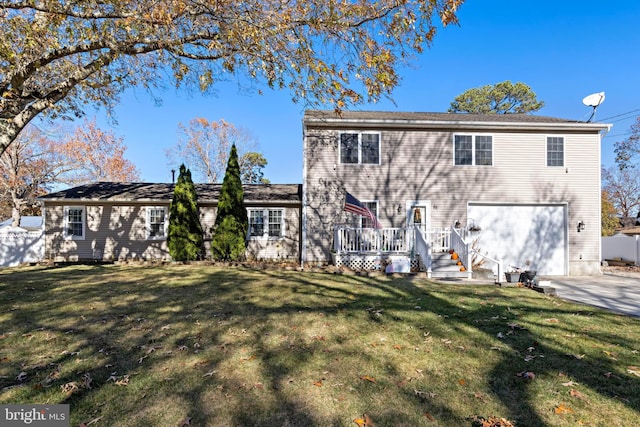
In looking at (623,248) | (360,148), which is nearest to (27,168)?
(360,148)

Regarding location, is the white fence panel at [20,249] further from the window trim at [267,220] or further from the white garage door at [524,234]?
the white garage door at [524,234]

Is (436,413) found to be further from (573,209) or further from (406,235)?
(573,209)

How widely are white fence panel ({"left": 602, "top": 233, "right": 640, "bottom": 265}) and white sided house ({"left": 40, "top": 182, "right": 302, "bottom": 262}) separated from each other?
1547 centimetres

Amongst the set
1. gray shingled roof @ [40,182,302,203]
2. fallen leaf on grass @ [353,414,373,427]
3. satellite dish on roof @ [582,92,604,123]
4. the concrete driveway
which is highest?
satellite dish on roof @ [582,92,604,123]

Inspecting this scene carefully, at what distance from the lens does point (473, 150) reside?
12.2m

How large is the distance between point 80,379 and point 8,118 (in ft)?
21.9

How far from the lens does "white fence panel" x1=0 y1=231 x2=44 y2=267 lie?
12.4 m

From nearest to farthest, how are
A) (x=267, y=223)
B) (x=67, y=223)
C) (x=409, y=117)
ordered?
(x=409, y=117), (x=67, y=223), (x=267, y=223)

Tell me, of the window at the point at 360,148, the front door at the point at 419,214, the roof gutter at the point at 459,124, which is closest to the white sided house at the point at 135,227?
the window at the point at 360,148

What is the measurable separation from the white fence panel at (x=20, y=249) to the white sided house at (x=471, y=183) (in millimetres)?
10980

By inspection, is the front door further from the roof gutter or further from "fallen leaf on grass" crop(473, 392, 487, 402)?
"fallen leaf on grass" crop(473, 392, 487, 402)

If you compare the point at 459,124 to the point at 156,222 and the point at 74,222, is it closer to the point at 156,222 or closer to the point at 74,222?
the point at 156,222

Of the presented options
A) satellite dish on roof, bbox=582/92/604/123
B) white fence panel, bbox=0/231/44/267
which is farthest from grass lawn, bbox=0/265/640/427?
satellite dish on roof, bbox=582/92/604/123

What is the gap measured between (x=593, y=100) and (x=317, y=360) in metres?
14.9
